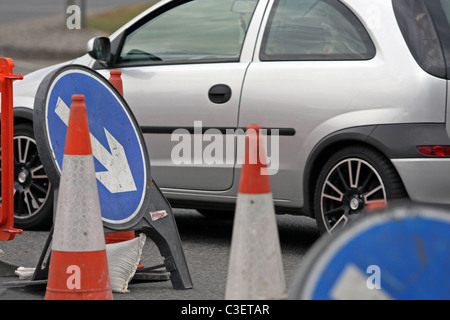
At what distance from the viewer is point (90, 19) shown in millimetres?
25312

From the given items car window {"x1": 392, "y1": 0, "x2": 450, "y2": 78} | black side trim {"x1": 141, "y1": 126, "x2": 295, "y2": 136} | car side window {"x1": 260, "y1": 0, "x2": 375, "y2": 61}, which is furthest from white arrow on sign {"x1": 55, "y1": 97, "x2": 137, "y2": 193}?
car window {"x1": 392, "y1": 0, "x2": 450, "y2": 78}

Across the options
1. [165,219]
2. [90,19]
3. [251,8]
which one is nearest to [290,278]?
[165,219]

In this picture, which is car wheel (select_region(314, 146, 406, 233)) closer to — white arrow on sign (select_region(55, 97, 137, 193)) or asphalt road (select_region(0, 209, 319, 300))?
asphalt road (select_region(0, 209, 319, 300))

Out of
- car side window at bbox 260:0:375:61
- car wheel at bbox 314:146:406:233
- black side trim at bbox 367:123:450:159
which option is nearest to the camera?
black side trim at bbox 367:123:450:159

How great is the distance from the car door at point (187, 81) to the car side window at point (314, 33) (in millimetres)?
198

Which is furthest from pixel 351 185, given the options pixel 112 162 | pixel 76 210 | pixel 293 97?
pixel 76 210

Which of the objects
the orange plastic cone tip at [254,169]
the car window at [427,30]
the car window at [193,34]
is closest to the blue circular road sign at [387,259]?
the orange plastic cone tip at [254,169]

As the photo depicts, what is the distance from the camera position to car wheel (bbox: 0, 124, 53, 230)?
6684 millimetres

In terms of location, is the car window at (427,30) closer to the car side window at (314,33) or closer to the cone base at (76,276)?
the car side window at (314,33)

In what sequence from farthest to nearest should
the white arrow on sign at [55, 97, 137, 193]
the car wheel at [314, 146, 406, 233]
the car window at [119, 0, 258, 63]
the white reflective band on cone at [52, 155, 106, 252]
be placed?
the car window at [119, 0, 258, 63] < the car wheel at [314, 146, 406, 233] < the white arrow on sign at [55, 97, 137, 193] < the white reflective band on cone at [52, 155, 106, 252]

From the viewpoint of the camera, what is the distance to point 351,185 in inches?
220

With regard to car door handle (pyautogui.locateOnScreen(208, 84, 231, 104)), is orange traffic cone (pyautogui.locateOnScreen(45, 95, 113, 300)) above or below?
below

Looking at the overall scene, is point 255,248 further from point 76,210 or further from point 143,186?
point 143,186

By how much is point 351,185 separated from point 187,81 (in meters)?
1.36
